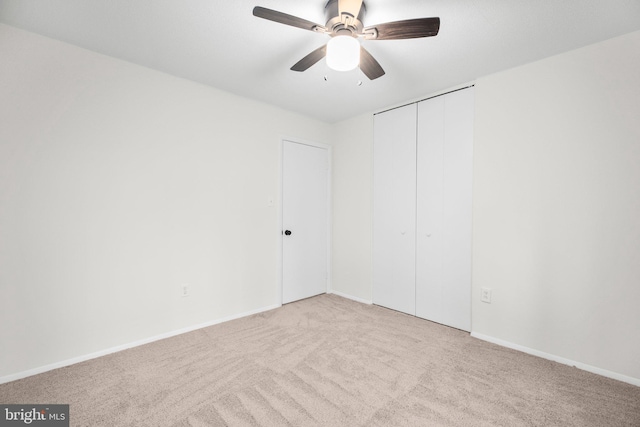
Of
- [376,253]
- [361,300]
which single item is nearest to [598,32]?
[376,253]

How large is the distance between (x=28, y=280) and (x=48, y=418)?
38.2 inches

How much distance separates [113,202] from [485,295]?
345cm

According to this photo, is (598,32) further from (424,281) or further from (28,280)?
(28,280)

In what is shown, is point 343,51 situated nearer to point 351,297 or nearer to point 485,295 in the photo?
point 485,295

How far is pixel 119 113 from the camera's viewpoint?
2.35 meters

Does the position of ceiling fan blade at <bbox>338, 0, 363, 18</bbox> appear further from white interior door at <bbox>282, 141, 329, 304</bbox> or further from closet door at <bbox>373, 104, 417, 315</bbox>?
white interior door at <bbox>282, 141, 329, 304</bbox>

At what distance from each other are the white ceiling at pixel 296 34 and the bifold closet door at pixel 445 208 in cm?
36

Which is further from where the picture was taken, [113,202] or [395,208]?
[395,208]

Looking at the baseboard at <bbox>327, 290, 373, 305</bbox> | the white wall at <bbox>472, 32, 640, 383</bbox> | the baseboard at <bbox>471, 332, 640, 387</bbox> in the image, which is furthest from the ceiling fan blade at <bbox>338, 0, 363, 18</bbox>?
the baseboard at <bbox>327, 290, 373, 305</bbox>

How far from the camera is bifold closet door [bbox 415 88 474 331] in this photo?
278 centimetres

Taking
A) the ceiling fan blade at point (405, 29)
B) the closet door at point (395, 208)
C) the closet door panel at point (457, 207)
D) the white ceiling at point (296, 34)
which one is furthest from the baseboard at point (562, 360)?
the ceiling fan blade at point (405, 29)

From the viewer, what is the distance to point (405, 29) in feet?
5.15

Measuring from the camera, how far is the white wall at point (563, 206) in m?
1.97

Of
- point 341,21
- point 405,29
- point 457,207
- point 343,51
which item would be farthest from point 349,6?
point 457,207
